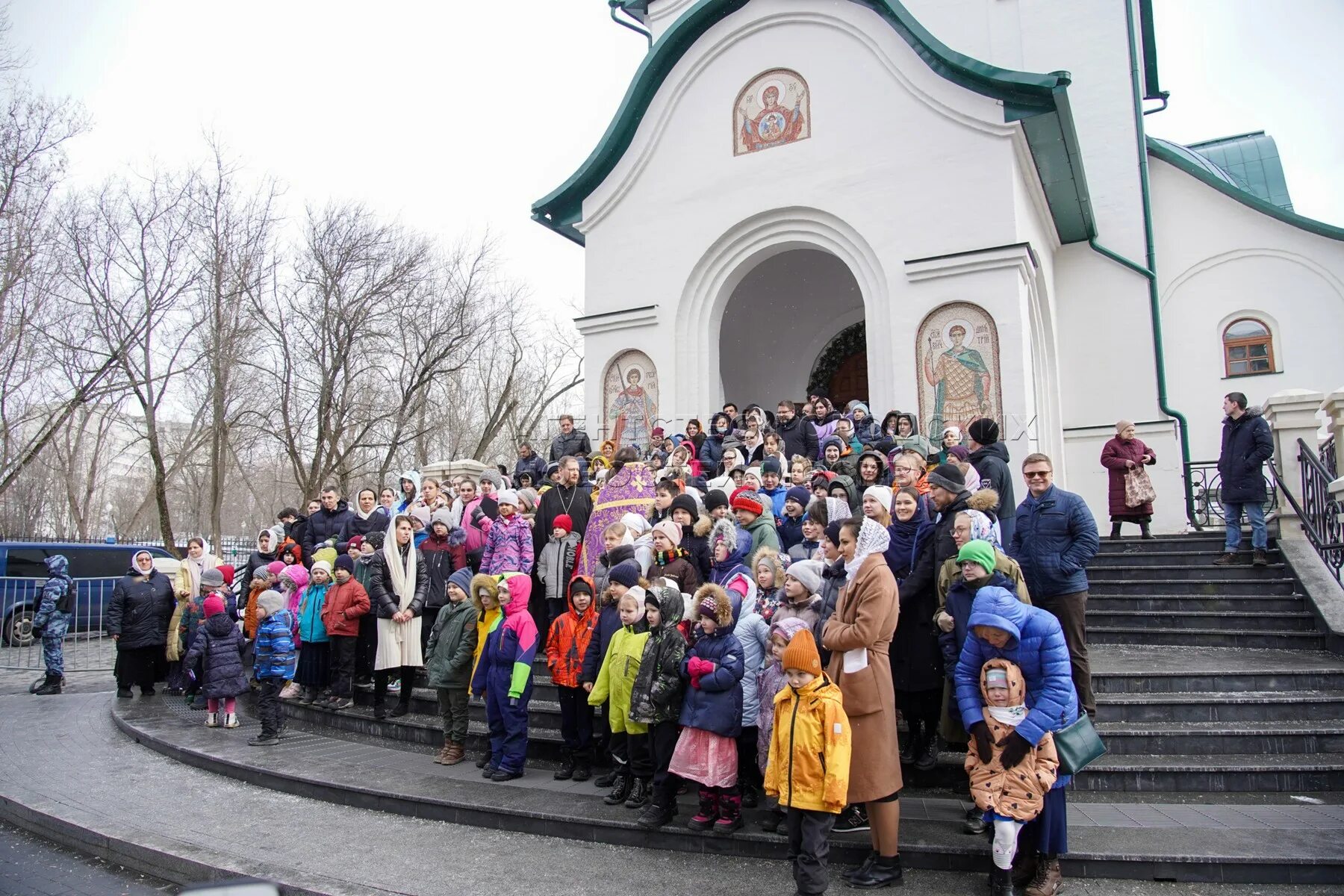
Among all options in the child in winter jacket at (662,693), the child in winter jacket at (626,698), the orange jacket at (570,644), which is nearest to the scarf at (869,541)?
the child in winter jacket at (662,693)

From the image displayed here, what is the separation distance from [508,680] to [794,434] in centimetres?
523

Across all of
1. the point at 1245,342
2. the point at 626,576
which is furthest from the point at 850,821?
the point at 1245,342

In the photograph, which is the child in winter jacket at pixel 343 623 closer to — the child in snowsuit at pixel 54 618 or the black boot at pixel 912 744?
the child in snowsuit at pixel 54 618

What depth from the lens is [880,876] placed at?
4.45 meters

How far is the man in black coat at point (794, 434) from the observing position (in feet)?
34.3

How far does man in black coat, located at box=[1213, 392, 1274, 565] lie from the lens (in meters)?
8.84

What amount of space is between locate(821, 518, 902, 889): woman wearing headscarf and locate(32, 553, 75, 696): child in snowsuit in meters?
9.98

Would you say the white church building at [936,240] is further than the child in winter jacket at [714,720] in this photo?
Yes

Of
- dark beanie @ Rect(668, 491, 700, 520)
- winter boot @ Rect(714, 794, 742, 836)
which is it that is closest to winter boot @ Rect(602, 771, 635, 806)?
winter boot @ Rect(714, 794, 742, 836)

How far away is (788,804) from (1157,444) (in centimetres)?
1199

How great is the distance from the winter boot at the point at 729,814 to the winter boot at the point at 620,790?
82 centimetres

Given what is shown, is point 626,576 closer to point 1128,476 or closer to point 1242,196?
point 1128,476

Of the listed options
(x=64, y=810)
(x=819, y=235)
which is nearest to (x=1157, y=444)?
(x=819, y=235)

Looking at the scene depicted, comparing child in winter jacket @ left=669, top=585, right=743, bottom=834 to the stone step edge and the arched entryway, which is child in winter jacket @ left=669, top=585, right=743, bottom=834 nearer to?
the stone step edge
